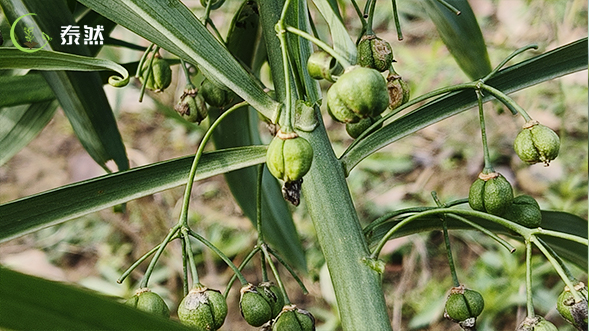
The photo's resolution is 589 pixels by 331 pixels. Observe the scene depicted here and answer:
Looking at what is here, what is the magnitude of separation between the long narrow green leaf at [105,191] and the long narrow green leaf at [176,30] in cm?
10

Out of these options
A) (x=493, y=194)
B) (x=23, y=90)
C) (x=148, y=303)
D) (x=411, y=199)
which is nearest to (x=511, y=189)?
(x=493, y=194)

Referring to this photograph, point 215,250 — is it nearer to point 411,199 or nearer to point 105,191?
point 105,191

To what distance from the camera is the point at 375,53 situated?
0.79 metres

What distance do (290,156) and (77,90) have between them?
1.60ft

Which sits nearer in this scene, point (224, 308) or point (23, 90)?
point (224, 308)

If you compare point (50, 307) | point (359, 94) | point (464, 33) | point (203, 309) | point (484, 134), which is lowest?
point (50, 307)

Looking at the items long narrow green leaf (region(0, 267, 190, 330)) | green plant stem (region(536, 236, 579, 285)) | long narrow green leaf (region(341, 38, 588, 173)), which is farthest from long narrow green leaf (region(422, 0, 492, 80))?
long narrow green leaf (region(0, 267, 190, 330))

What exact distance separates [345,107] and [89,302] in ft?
0.99

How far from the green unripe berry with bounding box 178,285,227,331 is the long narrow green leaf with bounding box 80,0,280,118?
0.24 meters

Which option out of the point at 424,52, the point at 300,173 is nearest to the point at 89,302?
the point at 300,173

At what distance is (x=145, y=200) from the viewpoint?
265cm

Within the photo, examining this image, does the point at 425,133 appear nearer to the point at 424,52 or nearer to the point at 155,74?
the point at 424,52

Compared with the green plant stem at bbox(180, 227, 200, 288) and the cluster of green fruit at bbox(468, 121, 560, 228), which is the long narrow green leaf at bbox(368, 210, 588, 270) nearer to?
the cluster of green fruit at bbox(468, 121, 560, 228)

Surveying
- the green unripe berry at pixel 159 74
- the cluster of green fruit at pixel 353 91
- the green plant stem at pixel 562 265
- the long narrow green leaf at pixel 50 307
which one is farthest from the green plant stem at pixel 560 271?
the green unripe berry at pixel 159 74
